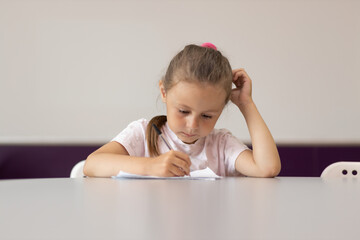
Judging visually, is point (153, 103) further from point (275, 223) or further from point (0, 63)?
point (275, 223)

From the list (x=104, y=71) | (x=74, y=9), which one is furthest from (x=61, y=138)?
(x=74, y=9)

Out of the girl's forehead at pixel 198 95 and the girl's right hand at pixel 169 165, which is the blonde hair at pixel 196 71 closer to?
the girl's forehead at pixel 198 95

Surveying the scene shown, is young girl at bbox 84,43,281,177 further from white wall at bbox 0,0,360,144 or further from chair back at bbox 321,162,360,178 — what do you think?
white wall at bbox 0,0,360,144

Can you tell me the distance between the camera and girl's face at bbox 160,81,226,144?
116cm

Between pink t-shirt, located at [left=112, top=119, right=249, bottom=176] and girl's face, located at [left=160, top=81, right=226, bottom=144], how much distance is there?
0.12m

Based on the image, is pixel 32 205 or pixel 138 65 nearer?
pixel 32 205

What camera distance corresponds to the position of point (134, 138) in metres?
1.35

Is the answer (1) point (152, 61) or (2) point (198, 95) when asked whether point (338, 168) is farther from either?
(1) point (152, 61)

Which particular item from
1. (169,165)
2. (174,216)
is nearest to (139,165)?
(169,165)

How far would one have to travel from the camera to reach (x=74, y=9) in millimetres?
2572

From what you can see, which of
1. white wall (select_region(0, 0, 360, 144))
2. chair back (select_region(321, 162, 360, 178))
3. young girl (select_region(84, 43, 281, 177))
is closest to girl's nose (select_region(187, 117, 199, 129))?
young girl (select_region(84, 43, 281, 177))

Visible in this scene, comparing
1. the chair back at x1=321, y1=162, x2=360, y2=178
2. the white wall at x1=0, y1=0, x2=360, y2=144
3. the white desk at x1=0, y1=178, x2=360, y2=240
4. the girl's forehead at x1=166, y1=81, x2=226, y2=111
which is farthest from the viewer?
the white wall at x1=0, y1=0, x2=360, y2=144

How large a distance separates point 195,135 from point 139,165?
0.21 m

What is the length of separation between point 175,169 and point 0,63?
1833mm
